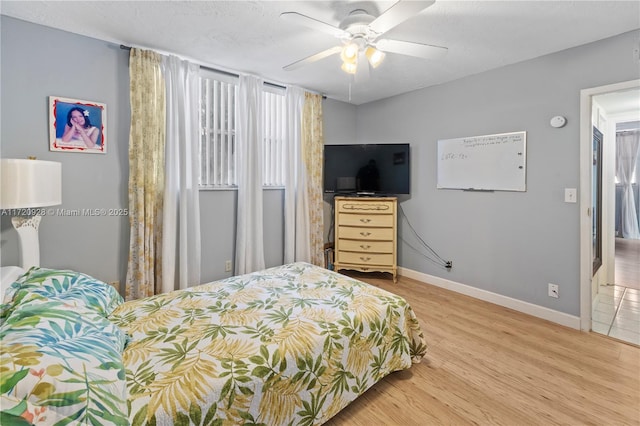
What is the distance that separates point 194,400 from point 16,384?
52 centimetres

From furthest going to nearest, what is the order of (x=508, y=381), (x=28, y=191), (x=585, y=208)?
(x=585, y=208), (x=508, y=381), (x=28, y=191)

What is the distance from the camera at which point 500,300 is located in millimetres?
3084

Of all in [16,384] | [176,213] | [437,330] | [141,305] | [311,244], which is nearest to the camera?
[16,384]

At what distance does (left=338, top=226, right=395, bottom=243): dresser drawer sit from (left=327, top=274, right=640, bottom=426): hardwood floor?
126 cm

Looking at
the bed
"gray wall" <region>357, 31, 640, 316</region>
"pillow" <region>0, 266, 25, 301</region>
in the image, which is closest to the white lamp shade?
"pillow" <region>0, 266, 25, 301</region>

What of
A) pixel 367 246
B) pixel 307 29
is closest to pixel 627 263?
pixel 367 246

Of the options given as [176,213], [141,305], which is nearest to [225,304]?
[141,305]

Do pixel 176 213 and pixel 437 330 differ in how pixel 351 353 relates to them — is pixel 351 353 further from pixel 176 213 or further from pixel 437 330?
pixel 176 213

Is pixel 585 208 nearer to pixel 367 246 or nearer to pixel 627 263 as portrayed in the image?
pixel 367 246

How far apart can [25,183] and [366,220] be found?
313cm

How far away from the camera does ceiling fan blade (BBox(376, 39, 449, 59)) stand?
203 centimetres

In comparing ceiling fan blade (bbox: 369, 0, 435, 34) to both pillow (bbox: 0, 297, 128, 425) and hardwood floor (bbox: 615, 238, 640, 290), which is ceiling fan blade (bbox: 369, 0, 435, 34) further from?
hardwood floor (bbox: 615, 238, 640, 290)

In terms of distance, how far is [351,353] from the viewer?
62.6 inches

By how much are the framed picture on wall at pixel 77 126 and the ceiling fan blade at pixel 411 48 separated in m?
2.37
